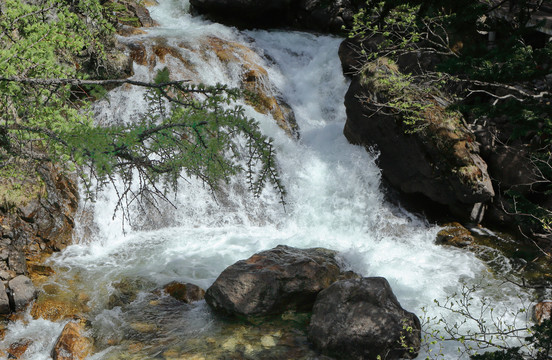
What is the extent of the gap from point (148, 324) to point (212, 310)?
1010 millimetres

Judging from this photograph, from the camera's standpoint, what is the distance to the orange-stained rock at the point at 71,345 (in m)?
6.03

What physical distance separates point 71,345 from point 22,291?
5.03 feet

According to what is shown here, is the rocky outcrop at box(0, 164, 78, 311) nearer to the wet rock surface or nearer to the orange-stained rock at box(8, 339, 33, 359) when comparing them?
the orange-stained rock at box(8, 339, 33, 359)

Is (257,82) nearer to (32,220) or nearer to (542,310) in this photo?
(32,220)

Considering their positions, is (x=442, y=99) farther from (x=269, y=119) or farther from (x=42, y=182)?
(x=42, y=182)

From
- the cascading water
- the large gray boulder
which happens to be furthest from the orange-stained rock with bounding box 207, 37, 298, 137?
the large gray boulder

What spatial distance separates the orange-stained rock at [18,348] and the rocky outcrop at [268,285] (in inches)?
103

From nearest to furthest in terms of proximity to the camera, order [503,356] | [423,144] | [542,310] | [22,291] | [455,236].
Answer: [503,356], [22,291], [542,310], [455,236], [423,144]

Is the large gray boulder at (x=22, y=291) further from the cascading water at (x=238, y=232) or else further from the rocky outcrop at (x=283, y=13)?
the rocky outcrop at (x=283, y=13)

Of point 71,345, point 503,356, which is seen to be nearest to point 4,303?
point 71,345

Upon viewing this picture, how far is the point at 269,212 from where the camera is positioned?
11.3 m

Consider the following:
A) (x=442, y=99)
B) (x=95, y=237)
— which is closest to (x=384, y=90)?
(x=442, y=99)

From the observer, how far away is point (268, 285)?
22.9 ft

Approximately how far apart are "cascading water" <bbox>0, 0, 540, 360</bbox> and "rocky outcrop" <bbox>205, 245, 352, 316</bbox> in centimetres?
42
